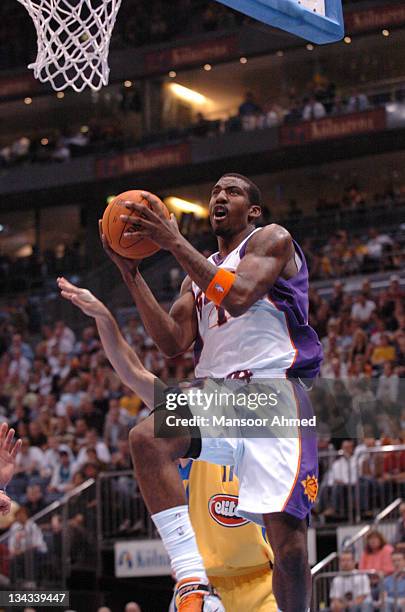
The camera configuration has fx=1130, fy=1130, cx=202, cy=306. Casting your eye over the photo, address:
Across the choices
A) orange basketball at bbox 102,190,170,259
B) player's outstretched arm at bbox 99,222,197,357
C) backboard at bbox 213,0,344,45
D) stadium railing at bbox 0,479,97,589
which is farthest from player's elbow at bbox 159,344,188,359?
stadium railing at bbox 0,479,97,589

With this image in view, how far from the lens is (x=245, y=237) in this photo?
574 centimetres

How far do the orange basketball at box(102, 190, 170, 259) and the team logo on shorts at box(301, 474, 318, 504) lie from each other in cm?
132

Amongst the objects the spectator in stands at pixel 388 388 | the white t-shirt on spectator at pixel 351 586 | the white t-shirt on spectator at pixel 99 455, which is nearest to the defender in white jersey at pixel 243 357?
the white t-shirt on spectator at pixel 351 586

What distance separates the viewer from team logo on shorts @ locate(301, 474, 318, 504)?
5.24m

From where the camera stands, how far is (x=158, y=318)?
566 centimetres

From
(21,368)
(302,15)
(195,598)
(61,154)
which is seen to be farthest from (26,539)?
(61,154)

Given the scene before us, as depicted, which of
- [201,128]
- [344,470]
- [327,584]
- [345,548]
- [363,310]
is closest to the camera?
[327,584]

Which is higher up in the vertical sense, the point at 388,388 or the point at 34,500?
the point at 388,388

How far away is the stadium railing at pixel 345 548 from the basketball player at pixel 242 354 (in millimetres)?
5334

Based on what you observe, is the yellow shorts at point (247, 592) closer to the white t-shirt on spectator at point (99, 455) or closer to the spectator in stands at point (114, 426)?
the white t-shirt on spectator at point (99, 455)

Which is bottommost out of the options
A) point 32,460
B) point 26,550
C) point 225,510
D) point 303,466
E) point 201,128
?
point 26,550

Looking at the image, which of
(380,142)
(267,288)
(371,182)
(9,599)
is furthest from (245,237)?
(371,182)

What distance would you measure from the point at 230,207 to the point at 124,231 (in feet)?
1.92

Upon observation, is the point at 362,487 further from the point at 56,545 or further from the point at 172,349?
the point at 172,349
